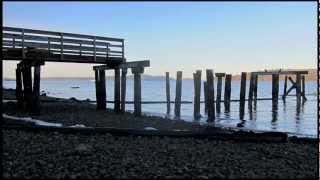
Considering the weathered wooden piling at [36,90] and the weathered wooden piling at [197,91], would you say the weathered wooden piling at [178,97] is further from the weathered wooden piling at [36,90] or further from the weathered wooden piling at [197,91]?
the weathered wooden piling at [36,90]

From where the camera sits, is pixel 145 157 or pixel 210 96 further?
pixel 210 96

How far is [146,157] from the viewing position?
10.4m

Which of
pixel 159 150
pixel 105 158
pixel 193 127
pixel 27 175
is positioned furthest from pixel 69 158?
pixel 193 127

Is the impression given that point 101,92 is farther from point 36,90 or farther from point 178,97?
point 178,97

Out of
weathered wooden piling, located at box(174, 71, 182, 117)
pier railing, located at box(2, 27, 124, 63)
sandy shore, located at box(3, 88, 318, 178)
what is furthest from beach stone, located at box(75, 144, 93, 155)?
weathered wooden piling, located at box(174, 71, 182, 117)

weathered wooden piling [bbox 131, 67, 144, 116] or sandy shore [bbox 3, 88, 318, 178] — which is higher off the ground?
weathered wooden piling [bbox 131, 67, 144, 116]

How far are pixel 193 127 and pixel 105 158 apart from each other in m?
11.5

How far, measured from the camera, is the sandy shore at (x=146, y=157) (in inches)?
358

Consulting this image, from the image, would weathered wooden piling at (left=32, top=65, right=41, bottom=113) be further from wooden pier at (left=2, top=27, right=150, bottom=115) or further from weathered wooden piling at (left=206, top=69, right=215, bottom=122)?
weathered wooden piling at (left=206, top=69, right=215, bottom=122)

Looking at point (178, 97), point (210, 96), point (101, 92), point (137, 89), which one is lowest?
point (178, 97)

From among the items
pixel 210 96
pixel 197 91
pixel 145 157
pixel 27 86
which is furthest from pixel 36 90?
pixel 197 91

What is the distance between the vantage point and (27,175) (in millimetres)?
8609

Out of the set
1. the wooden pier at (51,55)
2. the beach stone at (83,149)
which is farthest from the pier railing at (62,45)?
the beach stone at (83,149)

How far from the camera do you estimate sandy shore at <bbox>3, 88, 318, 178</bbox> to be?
910cm
